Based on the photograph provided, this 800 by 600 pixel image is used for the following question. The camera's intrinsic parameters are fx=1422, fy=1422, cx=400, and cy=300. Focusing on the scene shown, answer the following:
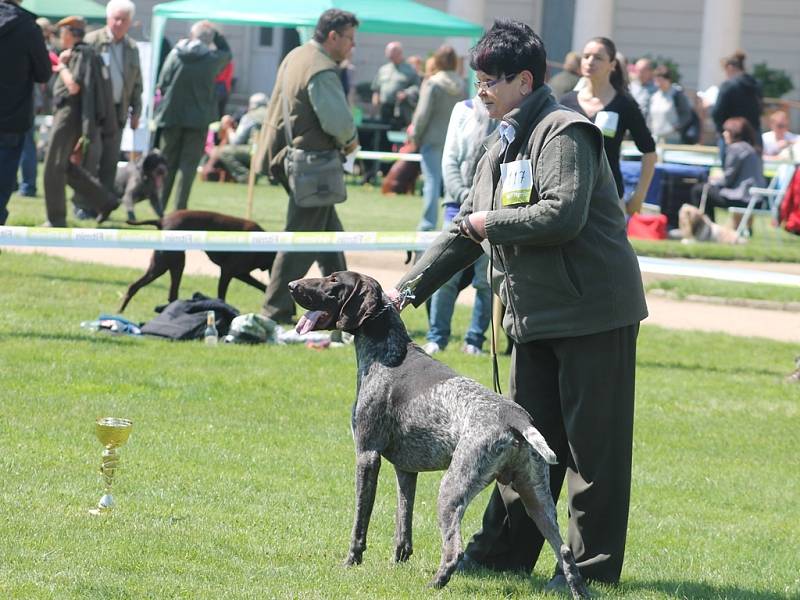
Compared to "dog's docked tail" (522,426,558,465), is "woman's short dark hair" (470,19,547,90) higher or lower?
higher

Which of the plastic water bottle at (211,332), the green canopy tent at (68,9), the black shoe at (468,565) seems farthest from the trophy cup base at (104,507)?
the green canopy tent at (68,9)

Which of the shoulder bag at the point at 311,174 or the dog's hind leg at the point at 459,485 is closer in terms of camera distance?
the dog's hind leg at the point at 459,485

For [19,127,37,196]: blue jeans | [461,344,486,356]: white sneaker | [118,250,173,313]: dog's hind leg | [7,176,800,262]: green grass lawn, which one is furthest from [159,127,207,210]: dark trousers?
[461,344,486,356]: white sneaker

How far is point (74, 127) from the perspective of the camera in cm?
1489

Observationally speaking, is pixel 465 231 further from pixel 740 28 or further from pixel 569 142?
pixel 740 28

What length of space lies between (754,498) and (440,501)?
2790 mm

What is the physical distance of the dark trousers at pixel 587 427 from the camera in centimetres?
497

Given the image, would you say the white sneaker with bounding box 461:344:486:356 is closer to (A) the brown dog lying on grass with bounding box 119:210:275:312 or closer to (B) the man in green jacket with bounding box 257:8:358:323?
(B) the man in green jacket with bounding box 257:8:358:323

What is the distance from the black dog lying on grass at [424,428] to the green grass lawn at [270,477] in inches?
12.6

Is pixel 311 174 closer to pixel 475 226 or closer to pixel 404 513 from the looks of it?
pixel 404 513

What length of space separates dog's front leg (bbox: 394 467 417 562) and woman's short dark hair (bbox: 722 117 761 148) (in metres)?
14.1

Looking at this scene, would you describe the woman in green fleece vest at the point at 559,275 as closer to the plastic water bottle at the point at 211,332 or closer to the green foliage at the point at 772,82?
the plastic water bottle at the point at 211,332

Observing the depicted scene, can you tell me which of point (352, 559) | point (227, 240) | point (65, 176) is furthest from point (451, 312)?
point (65, 176)

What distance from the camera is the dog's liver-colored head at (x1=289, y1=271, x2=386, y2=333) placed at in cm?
493
